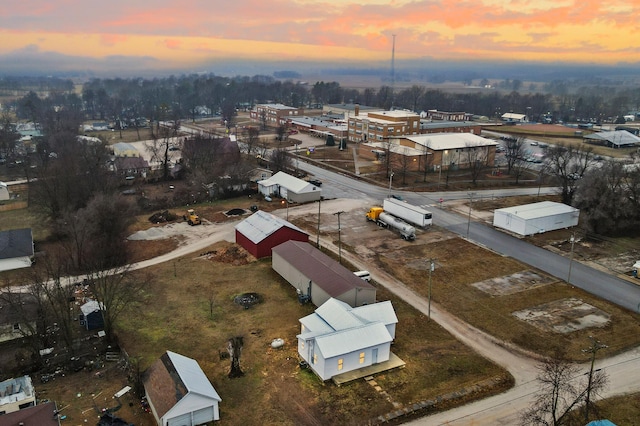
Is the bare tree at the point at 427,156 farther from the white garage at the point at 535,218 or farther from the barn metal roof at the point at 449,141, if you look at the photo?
the white garage at the point at 535,218

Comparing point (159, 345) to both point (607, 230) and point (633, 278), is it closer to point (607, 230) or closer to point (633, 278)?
point (633, 278)

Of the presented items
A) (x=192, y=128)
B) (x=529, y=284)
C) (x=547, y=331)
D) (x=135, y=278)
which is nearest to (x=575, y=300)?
(x=529, y=284)

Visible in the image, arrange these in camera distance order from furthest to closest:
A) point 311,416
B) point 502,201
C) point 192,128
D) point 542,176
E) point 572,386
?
Result: point 192,128, point 542,176, point 502,201, point 572,386, point 311,416

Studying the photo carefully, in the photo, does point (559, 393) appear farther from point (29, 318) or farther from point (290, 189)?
point (290, 189)

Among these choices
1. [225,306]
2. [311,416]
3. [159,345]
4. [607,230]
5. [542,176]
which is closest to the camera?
[311,416]

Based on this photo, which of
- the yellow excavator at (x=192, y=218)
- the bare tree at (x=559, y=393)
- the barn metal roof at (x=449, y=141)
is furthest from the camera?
the barn metal roof at (x=449, y=141)

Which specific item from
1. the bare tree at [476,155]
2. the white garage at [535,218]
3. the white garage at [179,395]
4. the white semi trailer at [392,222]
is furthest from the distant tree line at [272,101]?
the white garage at [179,395]
